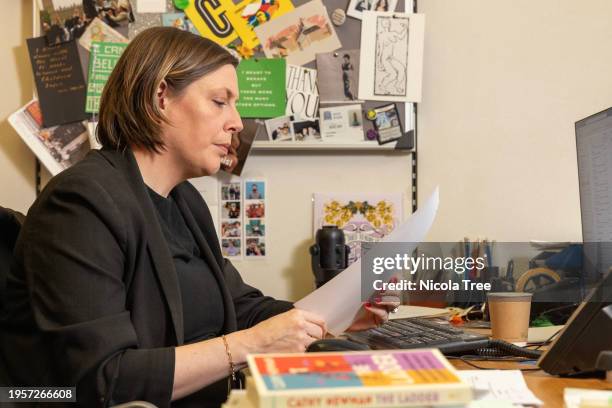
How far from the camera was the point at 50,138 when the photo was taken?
2143 mm

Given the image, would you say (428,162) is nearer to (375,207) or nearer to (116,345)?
(375,207)

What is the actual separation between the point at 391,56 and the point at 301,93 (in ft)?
0.98

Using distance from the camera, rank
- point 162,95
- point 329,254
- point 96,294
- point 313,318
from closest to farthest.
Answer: point 96,294 → point 313,318 → point 162,95 → point 329,254

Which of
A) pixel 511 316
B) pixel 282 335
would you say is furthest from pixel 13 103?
pixel 511 316

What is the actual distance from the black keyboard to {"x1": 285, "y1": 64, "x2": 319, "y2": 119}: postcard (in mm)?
904

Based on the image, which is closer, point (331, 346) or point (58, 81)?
point (331, 346)

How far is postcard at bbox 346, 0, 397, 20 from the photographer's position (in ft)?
7.07

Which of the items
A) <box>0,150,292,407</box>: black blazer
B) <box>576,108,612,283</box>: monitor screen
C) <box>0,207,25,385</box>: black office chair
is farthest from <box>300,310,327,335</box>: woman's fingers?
<box>576,108,612,283</box>: monitor screen

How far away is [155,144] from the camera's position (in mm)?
1363

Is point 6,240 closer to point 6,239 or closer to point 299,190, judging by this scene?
point 6,239

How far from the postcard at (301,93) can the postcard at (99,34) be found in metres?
0.53

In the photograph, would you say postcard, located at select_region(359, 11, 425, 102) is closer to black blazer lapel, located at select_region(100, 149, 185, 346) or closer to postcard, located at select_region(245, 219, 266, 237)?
postcard, located at select_region(245, 219, 266, 237)

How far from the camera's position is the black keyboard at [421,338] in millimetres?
1229

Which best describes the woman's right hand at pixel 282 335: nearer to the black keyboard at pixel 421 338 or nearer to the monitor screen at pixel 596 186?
the black keyboard at pixel 421 338
